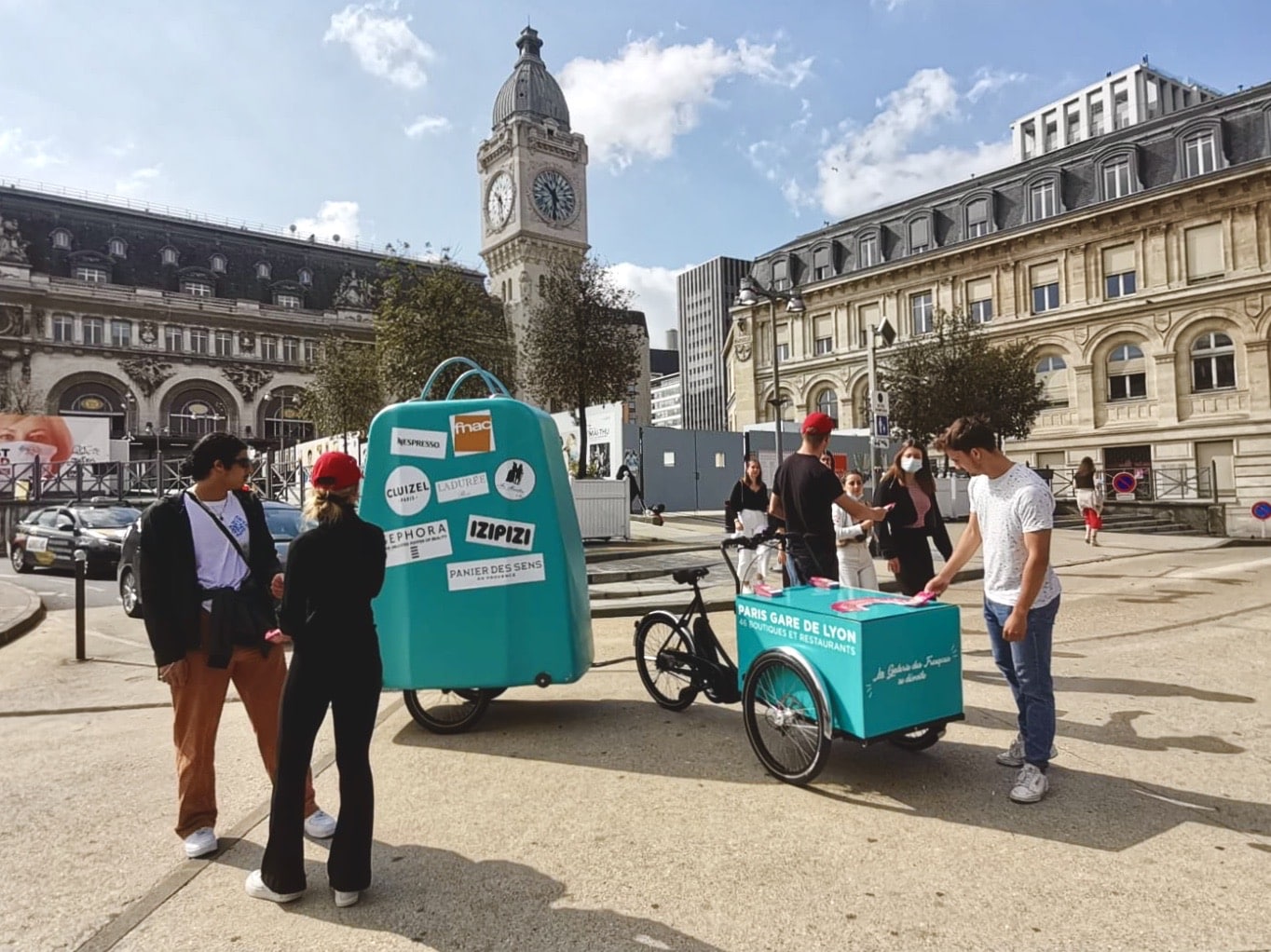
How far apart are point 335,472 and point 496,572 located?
76.4 inches

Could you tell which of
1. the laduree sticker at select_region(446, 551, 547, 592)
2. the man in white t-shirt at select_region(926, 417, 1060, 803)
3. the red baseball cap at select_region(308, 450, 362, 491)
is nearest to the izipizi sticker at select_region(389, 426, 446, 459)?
the laduree sticker at select_region(446, 551, 547, 592)

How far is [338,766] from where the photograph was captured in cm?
294

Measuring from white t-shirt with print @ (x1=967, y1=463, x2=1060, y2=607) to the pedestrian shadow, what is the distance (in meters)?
2.27

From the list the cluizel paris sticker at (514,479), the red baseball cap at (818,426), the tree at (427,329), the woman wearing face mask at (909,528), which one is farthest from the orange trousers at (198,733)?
the tree at (427,329)

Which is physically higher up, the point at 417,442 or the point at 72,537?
the point at 417,442

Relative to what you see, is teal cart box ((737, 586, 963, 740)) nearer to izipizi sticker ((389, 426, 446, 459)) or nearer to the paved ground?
the paved ground

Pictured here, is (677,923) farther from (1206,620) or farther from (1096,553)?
(1096,553)

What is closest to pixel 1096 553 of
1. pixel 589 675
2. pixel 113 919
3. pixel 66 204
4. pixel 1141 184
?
pixel 589 675

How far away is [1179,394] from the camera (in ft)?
99.6

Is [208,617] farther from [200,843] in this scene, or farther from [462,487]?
[462,487]

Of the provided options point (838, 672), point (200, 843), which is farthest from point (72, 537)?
point (838, 672)

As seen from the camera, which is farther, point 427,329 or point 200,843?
point 427,329

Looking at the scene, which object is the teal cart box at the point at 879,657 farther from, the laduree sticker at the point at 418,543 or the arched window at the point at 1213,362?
the arched window at the point at 1213,362

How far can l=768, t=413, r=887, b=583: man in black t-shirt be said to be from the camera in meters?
5.29
